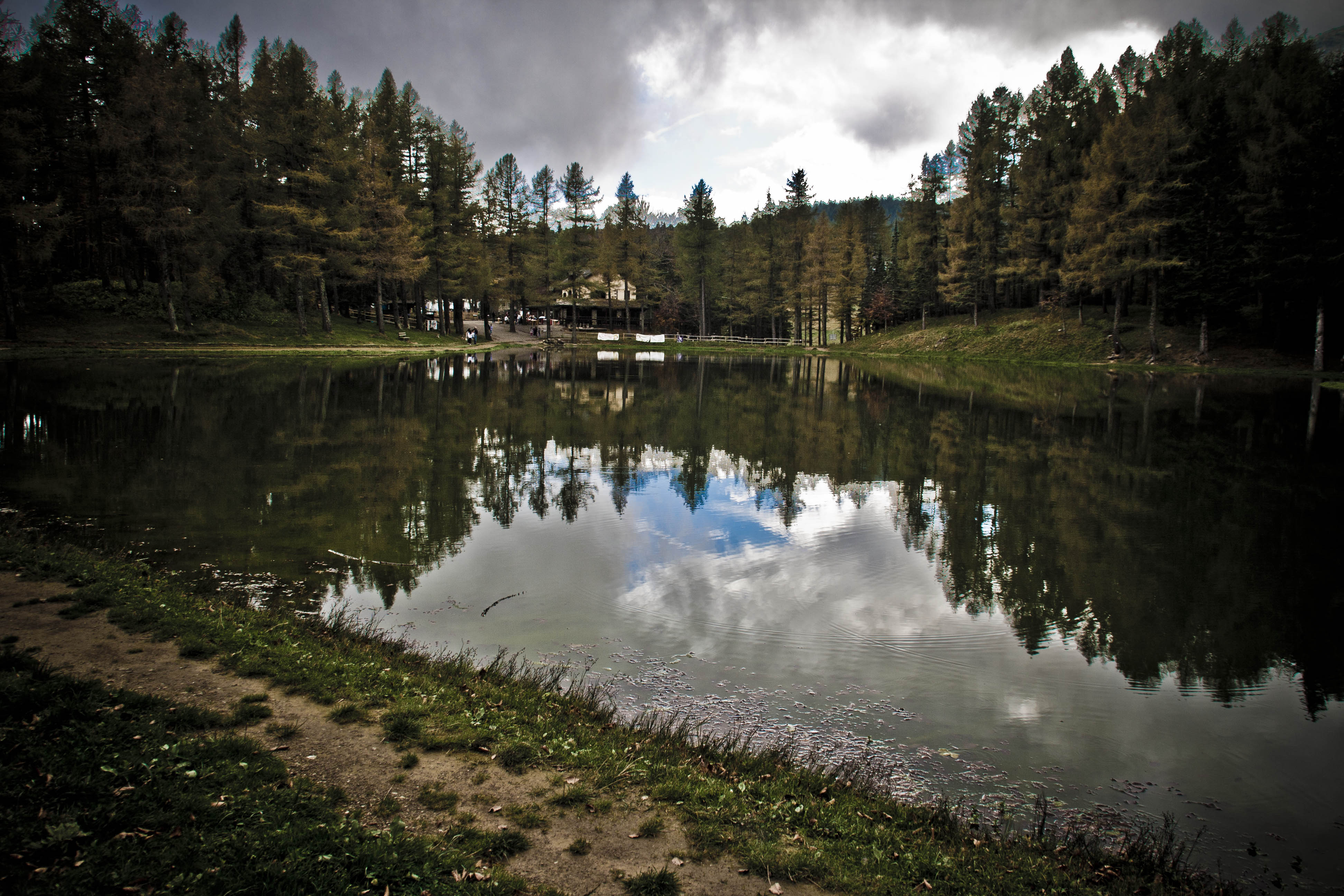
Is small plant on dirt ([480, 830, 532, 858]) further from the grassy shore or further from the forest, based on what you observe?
the forest

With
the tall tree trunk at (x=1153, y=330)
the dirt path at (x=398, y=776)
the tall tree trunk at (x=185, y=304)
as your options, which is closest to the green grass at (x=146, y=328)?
the tall tree trunk at (x=185, y=304)

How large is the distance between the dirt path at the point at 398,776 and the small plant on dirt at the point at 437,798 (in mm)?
42

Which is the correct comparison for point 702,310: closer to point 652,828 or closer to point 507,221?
point 507,221

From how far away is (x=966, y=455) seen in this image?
1922 cm

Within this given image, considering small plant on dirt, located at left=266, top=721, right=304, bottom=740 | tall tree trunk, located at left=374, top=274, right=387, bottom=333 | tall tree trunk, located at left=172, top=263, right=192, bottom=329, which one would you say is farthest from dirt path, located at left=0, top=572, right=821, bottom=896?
tall tree trunk, located at left=374, top=274, right=387, bottom=333

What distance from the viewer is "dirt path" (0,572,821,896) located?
3.98 meters

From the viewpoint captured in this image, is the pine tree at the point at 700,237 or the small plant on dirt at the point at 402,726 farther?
the pine tree at the point at 700,237

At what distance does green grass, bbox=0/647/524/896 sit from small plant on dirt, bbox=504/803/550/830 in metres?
0.22

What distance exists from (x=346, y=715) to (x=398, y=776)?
101 centimetres

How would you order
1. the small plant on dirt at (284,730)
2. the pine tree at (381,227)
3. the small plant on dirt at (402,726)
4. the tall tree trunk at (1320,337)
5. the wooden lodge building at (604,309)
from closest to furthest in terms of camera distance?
the small plant on dirt at (284,730) < the small plant on dirt at (402,726) < the tall tree trunk at (1320,337) < the pine tree at (381,227) < the wooden lodge building at (604,309)

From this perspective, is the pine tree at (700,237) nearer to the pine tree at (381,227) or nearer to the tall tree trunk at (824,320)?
the tall tree trunk at (824,320)

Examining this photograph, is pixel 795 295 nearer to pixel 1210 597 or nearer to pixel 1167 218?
pixel 1167 218

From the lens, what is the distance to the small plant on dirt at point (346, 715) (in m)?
5.29

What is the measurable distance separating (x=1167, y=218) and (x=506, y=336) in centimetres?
6240
